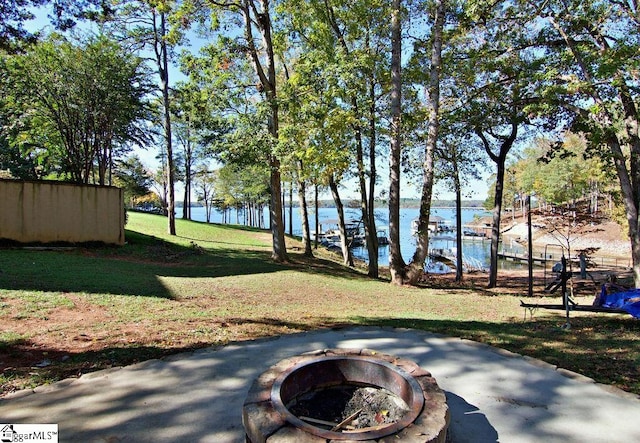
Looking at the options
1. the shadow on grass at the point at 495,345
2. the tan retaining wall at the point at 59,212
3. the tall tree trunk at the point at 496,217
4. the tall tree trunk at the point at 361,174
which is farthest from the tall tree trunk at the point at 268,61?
the tall tree trunk at the point at 496,217

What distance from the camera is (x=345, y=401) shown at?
3.01m

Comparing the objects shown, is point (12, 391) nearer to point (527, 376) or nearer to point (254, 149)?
point (527, 376)

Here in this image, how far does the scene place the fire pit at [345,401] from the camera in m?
2.13

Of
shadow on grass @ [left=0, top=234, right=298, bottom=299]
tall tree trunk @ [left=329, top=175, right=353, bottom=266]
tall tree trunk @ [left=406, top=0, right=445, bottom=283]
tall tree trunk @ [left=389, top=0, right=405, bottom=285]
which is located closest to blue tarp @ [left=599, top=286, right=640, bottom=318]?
tall tree trunk @ [left=406, top=0, right=445, bottom=283]

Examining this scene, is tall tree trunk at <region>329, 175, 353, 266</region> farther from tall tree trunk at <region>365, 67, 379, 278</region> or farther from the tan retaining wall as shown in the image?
the tan retaining wall

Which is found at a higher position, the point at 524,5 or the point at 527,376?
the point at 524,5

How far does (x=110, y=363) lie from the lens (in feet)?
12.5

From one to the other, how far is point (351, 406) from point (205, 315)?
11.7ft

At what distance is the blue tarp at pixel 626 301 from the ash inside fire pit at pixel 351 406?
14.4ft

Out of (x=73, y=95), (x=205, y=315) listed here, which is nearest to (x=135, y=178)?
(x=73, y=95)

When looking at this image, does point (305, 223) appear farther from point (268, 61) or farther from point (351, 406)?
point (351, 406)

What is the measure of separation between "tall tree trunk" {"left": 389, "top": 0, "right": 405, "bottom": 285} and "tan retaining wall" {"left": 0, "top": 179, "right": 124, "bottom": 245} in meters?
9.16

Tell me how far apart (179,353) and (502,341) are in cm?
403

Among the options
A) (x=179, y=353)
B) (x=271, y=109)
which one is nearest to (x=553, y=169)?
(x=271, y=109)
